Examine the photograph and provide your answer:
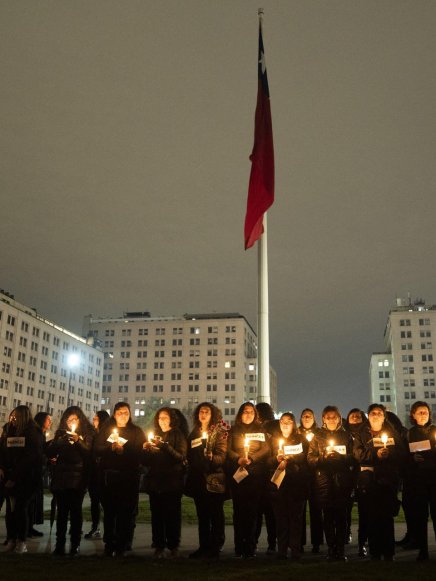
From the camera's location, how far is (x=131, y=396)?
563 feet

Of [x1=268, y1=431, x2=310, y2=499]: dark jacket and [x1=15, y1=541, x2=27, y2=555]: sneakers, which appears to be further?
[x1=15, y1=541, x2=27, y2=555]: sneakers

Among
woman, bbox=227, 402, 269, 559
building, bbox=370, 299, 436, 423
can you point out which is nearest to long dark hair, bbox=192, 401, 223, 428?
woman, bbox=227, 402, 269, 559

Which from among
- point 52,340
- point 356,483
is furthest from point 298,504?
point 52,340

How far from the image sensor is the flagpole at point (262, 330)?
21.5m

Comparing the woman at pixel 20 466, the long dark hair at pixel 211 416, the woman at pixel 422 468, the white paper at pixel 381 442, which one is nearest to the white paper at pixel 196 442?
the long dark hair at pixel 211 416

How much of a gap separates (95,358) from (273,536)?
5846 inches

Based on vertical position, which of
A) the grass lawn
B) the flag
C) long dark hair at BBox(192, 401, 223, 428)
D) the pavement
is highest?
the flag

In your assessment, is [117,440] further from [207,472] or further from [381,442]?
[381,442]

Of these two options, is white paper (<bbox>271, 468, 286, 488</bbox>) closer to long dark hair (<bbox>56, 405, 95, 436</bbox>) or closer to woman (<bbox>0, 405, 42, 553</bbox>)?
long dark hair (<bbox>56, 405, 95, 436</bbox>)

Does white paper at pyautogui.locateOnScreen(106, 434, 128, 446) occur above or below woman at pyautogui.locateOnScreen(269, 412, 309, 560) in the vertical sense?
above

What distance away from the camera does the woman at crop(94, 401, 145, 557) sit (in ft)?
35.6

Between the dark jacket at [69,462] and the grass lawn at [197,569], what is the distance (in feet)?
3.95

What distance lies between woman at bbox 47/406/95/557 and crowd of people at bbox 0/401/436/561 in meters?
0.02

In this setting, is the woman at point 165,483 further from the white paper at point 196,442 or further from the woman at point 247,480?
the woman at point 247,480
